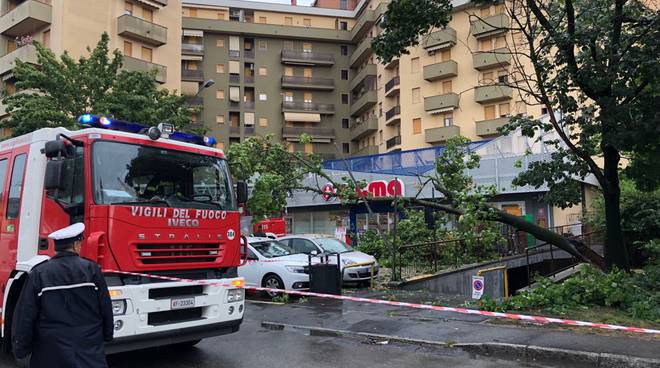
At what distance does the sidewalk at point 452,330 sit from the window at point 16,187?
4.79 metres

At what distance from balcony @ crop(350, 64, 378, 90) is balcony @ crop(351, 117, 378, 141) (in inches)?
190

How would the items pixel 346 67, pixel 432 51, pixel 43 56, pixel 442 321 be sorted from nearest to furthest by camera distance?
pixel 442 321 < pixel 43 56 < pixel 432 51 < pixel 346 67

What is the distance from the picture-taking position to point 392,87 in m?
54.8

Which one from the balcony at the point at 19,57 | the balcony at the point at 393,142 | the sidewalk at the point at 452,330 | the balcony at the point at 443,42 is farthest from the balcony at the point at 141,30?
the sidewalk at the point at 452,330

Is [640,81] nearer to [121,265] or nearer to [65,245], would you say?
[121,265]

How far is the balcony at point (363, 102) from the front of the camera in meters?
59.8

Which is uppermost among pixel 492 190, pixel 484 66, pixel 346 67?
pixel 346 67

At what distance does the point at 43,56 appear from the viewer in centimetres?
2081

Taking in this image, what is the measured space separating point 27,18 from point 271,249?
26.6 meters

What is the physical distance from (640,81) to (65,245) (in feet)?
35.5

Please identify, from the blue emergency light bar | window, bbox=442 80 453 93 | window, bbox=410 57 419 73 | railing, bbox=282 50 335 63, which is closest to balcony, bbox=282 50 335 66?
railing, bbox=282 50 335 63

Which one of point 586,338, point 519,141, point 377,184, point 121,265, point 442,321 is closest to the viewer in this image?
point 121,265

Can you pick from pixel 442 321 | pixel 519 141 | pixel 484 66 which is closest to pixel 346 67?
pixel 484 66

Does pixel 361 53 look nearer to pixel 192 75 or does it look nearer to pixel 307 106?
pixel 307 106
